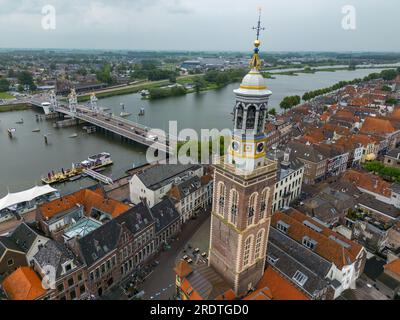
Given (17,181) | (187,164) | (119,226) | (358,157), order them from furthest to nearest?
(358,157) < (17,181) < (187,164) < (119,226)

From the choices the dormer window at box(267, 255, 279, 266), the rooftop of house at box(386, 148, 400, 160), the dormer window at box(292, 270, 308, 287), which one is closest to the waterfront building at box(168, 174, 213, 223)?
the dormer window at box(267, 255, 279, 266)

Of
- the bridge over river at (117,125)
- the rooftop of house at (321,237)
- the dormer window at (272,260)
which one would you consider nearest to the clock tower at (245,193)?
the dormer window at (272,260)

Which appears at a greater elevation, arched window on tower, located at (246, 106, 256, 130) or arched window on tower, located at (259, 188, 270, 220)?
arched window on tower, located at (246, 106, 256, 130)

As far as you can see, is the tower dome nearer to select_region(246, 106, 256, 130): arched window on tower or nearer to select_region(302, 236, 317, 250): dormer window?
select_region(246, 106, 256, 130): arched window on tower

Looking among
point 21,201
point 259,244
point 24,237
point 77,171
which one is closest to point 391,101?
point 259,244

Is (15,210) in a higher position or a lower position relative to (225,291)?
lower

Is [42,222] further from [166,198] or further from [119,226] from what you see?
[166,198]

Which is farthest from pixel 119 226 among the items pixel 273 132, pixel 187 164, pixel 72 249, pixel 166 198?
pixel 273 132
